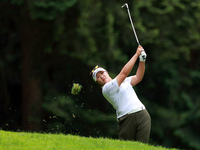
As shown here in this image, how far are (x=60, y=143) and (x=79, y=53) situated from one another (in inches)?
296

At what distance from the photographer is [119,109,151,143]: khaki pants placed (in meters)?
6.65

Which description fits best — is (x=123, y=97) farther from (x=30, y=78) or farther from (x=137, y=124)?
(x=30, y=78)

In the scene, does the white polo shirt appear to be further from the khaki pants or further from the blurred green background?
the blurred green background

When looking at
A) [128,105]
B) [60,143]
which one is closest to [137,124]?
[128,105]

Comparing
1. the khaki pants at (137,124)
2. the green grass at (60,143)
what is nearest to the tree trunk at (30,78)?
the green grass at (60,143)

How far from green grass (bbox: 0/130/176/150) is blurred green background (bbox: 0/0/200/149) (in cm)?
500

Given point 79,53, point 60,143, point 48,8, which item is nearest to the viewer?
point 60,143

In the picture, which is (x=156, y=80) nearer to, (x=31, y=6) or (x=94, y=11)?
(x=94, y=11)

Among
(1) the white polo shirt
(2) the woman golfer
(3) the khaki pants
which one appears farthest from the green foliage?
(3) the khaki pants

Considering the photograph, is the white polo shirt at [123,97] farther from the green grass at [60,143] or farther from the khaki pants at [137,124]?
the green grass at [60,143]

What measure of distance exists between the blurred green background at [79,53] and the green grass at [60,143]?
4995mm

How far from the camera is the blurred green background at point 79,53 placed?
1380 cm

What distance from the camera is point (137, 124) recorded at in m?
6.66

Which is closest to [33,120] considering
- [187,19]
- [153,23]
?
[153,23]
